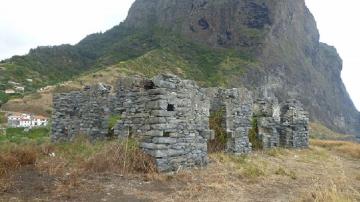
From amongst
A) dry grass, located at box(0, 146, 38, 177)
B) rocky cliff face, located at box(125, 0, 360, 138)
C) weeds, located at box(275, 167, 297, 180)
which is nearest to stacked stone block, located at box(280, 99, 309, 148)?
weeds, located at box(275, 167, 297, 180)

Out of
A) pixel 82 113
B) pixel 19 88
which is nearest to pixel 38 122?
pixel 19 88

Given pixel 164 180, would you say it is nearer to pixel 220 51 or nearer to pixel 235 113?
pixel 235 113

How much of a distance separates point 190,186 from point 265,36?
108320 millimetres

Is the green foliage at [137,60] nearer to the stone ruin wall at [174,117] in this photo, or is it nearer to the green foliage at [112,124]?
the stone ruin wall at [174,117]

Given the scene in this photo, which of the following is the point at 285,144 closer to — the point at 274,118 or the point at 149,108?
the point at 274,118

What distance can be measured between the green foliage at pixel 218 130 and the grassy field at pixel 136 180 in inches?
96.0

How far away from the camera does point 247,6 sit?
120312mm

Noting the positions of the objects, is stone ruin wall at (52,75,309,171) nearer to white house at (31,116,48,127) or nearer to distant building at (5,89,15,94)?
white house at (31,116,48,127)

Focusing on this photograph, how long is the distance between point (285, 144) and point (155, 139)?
12.7 metres

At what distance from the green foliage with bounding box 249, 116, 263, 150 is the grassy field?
5310mm

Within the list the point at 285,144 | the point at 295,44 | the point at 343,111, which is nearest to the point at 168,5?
the point at 295,44

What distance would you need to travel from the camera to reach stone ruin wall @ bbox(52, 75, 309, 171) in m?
12.8

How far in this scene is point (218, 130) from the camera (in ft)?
58.0

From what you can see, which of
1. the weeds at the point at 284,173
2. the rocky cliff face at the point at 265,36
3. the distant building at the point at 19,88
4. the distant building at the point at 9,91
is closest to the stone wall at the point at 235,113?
the weeds at the point at 284,173
